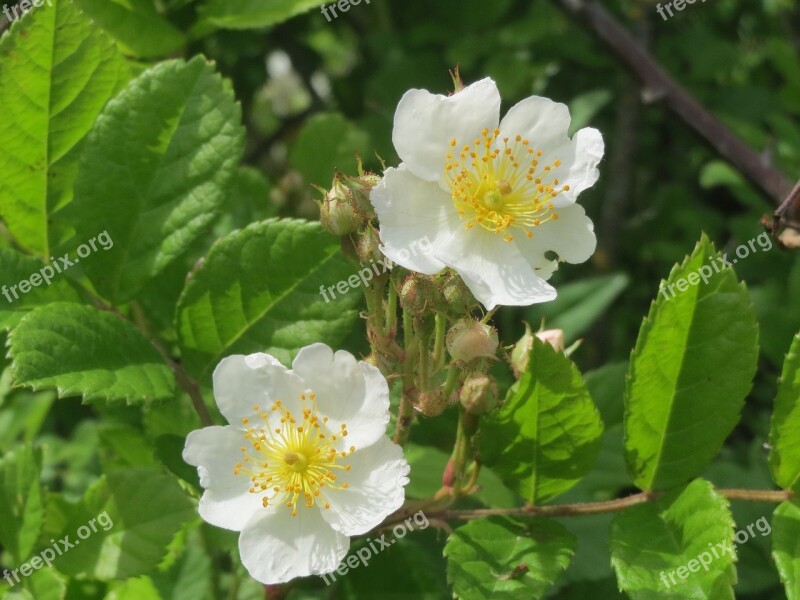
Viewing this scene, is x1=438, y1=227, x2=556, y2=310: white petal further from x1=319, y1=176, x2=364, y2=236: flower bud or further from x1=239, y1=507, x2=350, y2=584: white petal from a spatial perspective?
x1=239, y1=507, x2=350, y2=584: white petal

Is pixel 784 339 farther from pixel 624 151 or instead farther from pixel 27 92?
pixel 27 92

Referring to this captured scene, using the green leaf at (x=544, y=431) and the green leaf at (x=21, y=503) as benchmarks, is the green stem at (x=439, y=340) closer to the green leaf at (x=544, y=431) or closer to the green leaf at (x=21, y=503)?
the green leaf at (x=544, y=431)

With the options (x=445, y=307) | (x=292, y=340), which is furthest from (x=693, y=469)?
(x=292, y=340)

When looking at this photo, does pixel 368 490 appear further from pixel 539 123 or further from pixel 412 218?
pixel 539 123

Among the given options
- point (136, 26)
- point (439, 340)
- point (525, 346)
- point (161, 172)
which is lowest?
point (525, 346)

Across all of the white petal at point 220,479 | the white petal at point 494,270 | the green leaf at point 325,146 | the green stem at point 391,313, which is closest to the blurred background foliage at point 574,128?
the green leaf at point 325,146

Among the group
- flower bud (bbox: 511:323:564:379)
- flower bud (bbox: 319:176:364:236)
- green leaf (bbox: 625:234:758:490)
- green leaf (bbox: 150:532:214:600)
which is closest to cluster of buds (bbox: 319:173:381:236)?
flower bud (bbox: 319:176:364:236)

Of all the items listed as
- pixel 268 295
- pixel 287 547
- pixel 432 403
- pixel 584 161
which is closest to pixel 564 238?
pixel 584 161
